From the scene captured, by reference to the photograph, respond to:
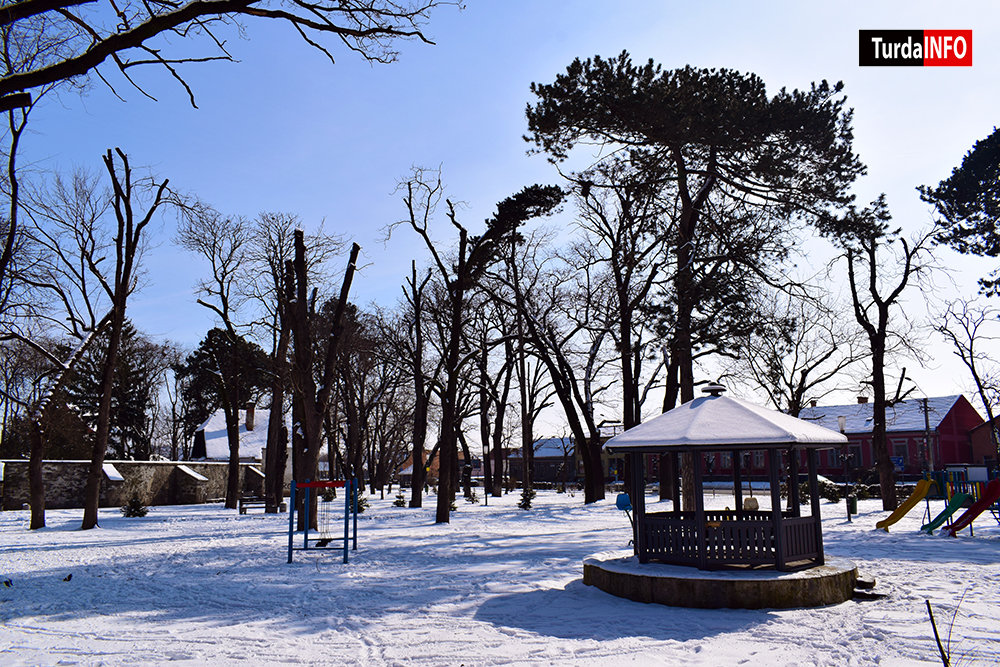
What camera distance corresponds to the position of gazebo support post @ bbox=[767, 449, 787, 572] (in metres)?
9.59

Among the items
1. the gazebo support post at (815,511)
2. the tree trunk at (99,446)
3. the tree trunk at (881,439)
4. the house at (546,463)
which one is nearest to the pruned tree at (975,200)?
the tree trunk at (881,439)

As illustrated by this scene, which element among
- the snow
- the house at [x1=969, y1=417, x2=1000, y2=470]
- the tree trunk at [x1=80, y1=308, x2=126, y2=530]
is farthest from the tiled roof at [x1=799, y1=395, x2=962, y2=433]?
the tree trunk at [x1=80, y1=308, x2=126, y2=530]

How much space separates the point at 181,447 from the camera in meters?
65.0

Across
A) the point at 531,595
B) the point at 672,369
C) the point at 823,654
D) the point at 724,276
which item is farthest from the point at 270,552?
the point at 672,369

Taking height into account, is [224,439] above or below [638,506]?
above

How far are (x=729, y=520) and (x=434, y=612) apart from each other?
4.48m

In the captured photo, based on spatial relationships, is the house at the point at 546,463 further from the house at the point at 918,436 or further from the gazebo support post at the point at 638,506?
the gazebo support post at the point at 638,506

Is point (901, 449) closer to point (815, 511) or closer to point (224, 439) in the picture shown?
point (815, 511)

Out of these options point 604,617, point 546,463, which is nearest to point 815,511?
point 604,617

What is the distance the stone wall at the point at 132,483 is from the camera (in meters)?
28.2

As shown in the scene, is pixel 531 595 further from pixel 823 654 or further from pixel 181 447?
pixel 181 447

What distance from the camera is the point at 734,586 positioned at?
8930 mm

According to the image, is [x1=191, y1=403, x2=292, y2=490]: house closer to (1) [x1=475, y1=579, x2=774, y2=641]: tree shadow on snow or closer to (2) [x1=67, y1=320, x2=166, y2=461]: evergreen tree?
(2) [x1=67, y1=320, x2=166, y2=461]: evergreen tree

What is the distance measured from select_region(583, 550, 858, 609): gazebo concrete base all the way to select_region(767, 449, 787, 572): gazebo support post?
209 millimetres
